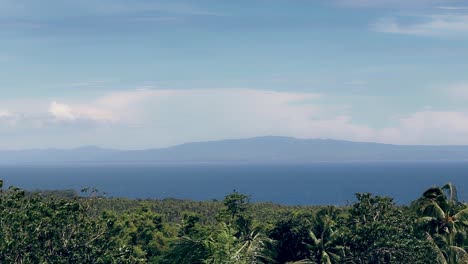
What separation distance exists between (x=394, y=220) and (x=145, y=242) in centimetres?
2209

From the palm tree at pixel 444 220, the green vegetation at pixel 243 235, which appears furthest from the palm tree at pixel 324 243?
the palm tree at pixel 444 220

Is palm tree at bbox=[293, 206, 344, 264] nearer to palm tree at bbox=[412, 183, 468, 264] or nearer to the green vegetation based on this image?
the green vegetation

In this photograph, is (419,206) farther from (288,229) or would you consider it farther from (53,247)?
(53,247)

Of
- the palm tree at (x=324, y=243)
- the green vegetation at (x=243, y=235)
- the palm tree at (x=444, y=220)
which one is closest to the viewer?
the green vegetation at (x=243, y=235)

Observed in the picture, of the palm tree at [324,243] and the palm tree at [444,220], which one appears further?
the palm tree at [444,220]

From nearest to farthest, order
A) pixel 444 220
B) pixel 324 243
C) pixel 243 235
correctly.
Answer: pixel 324 243 < pixel 444 220 < pixel 243 235

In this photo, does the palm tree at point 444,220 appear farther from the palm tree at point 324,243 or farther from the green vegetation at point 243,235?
the palm tree at point 324,243

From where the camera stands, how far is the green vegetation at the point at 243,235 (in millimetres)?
30219

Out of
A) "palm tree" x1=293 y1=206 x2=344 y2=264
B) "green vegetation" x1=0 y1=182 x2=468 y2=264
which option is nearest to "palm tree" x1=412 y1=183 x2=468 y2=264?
"green vegetation" x1=0 y1=182 x2=468 y2=264

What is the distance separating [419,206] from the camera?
143 ft

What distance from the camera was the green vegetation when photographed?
30.2 metres

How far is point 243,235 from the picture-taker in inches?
1753

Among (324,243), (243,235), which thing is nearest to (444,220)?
(324,243)

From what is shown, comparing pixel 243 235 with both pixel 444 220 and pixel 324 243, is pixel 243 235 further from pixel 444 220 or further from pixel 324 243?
pixel 444 220
